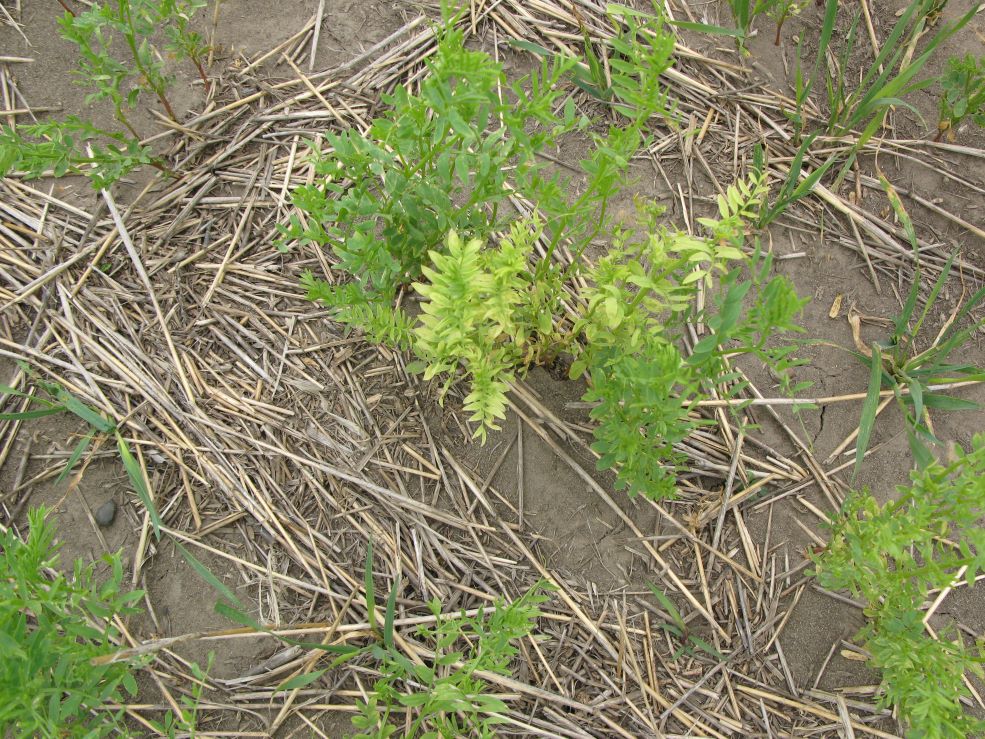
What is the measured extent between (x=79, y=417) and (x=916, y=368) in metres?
2.53

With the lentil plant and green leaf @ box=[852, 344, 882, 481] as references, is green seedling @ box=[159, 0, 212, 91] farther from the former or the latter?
green leaf @ box=[852, 344, 882, 481]

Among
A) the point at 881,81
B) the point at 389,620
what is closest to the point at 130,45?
the point at 389,620

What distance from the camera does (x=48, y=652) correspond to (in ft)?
5.35

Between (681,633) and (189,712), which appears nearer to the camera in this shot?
(189,712)

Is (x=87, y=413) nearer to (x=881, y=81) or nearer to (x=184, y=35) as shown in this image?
(x=184, y=35)

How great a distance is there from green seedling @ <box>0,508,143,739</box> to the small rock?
8.4 inches

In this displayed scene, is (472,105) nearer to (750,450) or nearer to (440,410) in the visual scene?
(440,410)

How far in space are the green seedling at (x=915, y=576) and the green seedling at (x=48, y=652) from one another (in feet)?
5.76

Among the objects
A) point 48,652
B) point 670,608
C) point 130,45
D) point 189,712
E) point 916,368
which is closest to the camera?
point 48,652

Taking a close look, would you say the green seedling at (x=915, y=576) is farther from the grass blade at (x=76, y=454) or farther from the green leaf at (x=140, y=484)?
the grass blade at (x=76, y=454)

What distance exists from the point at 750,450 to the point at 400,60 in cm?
173

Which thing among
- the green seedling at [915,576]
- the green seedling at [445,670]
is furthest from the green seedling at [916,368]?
the green seedling at [445,670]

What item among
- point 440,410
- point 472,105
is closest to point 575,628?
point 440,410

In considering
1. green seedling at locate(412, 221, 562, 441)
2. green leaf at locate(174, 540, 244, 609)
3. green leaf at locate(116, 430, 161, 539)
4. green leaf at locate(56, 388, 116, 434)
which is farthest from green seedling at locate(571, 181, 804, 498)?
green leaf at locate(56, 388, 116, 434)
